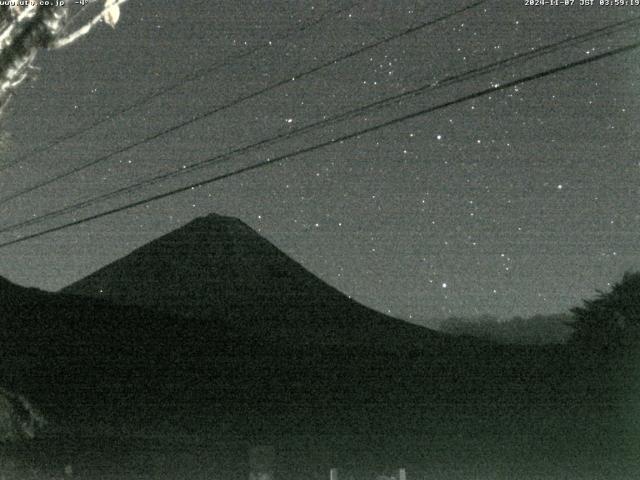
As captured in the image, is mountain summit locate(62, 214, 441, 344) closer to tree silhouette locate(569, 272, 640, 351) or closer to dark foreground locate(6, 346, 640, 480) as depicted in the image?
dark foreground locate(6, 346, 640, 480)

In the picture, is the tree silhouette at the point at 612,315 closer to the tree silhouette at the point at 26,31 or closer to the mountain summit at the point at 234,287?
the mountain summit at the point at 234,287

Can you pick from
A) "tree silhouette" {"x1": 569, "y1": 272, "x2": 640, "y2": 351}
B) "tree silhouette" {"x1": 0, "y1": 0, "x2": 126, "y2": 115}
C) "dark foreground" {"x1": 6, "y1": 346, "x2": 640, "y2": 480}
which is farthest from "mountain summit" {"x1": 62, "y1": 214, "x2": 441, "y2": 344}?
"tree silhouette" {"x1": 0, "y1": 0, "x2": 126, "y2": 115}

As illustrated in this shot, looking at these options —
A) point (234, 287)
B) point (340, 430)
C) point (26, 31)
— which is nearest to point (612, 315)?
point (234, 287)

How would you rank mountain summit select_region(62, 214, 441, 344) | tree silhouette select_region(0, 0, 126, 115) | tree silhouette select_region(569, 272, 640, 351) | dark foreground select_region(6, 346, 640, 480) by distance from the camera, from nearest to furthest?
tree silhouette select_region(0, 0, 126, 115)
dark foreground select_region(6, 346, 640, 480)
mountain summit select_region(62, 214, 441, 344)
tree silhouette select_region(569, 272, 640, 351)

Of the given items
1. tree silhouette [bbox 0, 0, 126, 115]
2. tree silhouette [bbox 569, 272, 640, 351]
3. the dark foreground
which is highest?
tree silhouette [bbox 569, 272, 640, 351]

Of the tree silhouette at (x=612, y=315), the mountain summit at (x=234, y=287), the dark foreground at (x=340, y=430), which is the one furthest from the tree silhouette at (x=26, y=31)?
the tree silhouette at (x=612, y=315)
